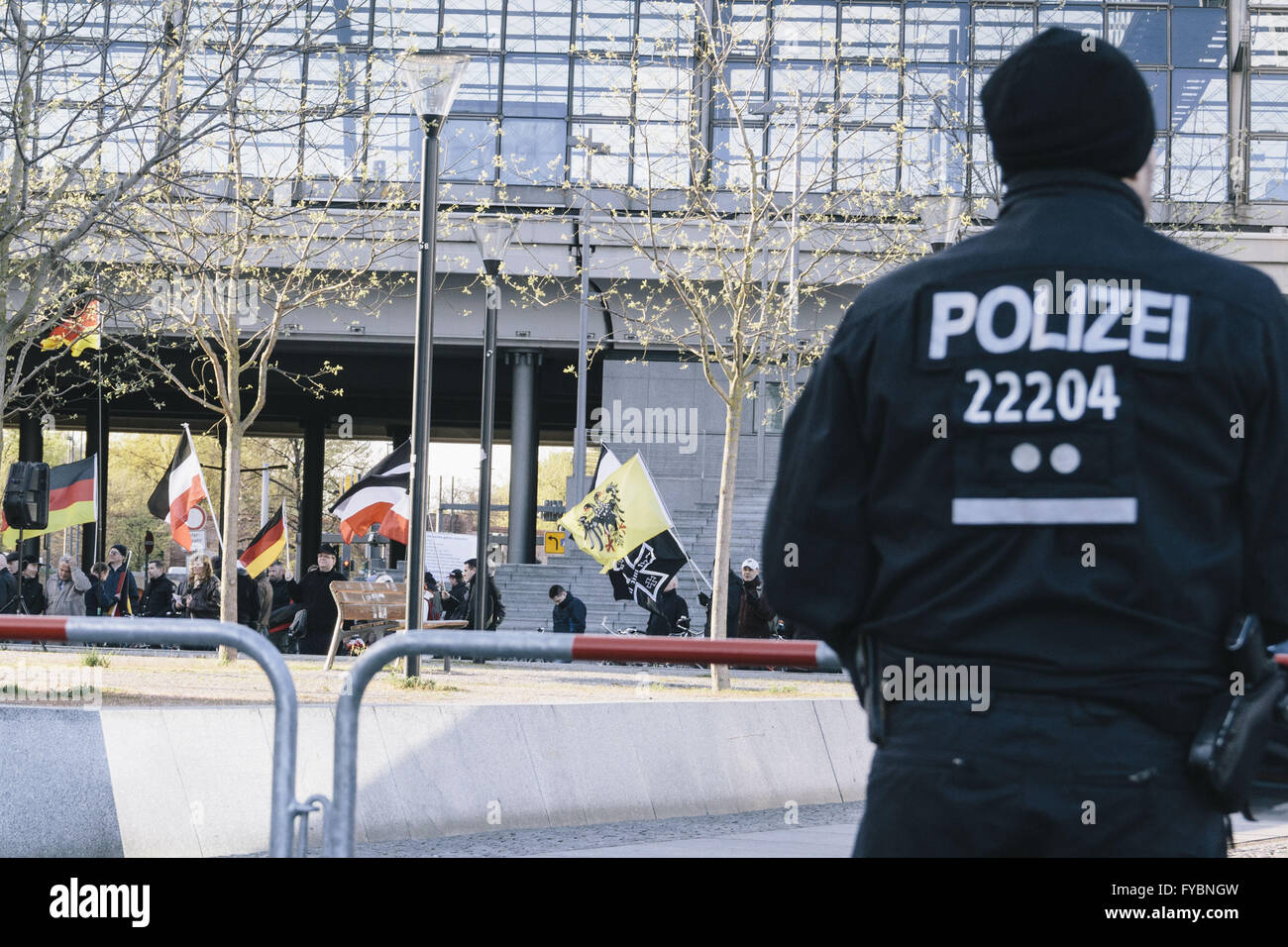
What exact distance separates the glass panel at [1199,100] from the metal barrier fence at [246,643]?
37.2 metres

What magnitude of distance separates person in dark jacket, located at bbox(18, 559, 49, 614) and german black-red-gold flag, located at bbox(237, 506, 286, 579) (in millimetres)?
3019

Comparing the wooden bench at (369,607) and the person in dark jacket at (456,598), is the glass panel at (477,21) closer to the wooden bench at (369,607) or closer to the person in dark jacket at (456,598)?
the person in dark jacket at (456,598)

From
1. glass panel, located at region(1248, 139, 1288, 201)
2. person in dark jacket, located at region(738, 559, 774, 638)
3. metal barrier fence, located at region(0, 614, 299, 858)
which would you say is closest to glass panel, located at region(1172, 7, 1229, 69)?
glass panel, located at region(1248, 139, 1288, 201)

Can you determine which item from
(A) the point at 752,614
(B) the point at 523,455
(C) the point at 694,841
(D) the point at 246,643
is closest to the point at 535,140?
(B) the point at 523,455

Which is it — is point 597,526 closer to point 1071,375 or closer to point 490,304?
point 490,304

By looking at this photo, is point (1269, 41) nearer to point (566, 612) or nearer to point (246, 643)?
point (566, 612)

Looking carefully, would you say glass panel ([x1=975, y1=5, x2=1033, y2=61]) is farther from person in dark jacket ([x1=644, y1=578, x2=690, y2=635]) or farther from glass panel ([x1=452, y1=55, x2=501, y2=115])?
person in dark jacket ([x1=644, y1=578, x2=690, y2=635])

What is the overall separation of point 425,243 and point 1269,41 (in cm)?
2967

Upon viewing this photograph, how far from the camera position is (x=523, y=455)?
130 ft

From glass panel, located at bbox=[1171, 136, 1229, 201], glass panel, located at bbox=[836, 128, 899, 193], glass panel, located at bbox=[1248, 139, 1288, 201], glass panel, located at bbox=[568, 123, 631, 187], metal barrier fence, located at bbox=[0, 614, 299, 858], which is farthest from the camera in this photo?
glass panel, located at bbox=[1248, 139, 1288, 201]

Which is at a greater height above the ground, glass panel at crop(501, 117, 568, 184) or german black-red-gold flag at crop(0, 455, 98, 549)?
glass panel at crop(501, 117, 568, 184)

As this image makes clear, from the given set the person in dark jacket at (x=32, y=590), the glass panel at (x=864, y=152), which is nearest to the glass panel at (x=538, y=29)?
the glass panel at (x=864, y=152)

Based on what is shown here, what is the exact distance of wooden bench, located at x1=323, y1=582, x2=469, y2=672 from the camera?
14.2 metres
